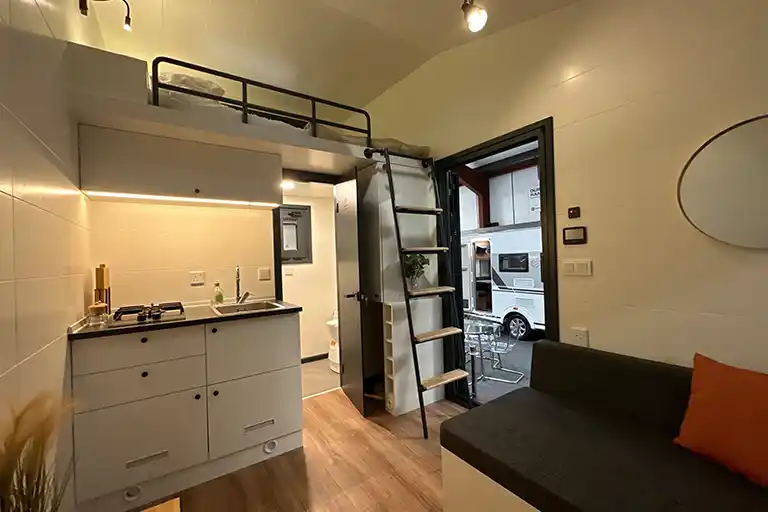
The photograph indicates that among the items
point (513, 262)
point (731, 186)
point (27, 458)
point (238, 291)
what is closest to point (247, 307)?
point (238, 291)

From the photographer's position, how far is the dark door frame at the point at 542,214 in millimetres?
2133

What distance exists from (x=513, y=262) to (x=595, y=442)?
142 inches

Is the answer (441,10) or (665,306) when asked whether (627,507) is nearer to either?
(665,306)

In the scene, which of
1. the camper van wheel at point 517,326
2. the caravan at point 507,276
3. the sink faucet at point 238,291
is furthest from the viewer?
the camper van wheel at point 517,326

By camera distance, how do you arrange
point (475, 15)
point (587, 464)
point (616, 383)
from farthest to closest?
point (616, 383) → point (475, 15) → point (587, 464)

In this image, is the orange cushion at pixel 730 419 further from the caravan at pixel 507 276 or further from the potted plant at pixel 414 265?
the caravan at pixel 507 276

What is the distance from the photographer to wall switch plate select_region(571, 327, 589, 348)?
6.55 feet

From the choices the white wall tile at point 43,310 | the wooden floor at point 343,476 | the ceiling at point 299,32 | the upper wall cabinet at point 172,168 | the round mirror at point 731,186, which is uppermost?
the ceiling at point 299,32

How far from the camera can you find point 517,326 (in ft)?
15.9

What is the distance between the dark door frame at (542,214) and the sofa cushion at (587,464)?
2.32 ft

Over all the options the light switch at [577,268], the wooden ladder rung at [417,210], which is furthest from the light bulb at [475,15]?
the light switch at [577,268]

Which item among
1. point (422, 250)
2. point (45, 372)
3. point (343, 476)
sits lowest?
point (343, 476)

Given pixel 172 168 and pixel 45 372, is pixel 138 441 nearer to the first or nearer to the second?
pixel 45 372

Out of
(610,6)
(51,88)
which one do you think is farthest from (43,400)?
(610,6)
